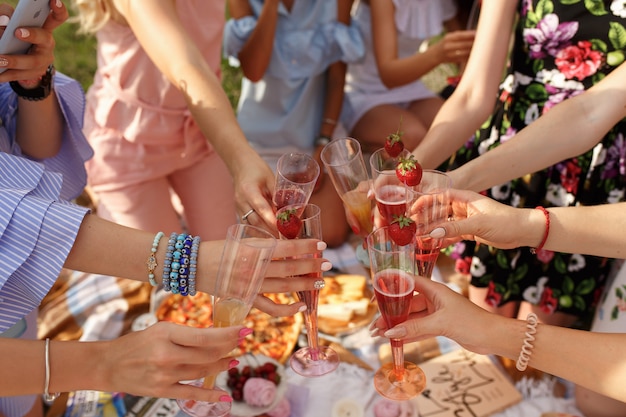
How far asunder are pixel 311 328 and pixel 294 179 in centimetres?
53

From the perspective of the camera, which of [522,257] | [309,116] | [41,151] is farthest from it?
[309,116]

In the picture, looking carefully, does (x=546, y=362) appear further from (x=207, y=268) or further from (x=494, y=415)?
(x=207, y=268)

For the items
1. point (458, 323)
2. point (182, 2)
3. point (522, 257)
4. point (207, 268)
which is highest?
point (182, 2)

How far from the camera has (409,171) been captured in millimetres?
1848

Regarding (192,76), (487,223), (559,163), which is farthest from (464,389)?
(192,76)

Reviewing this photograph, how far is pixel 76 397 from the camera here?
2.49m

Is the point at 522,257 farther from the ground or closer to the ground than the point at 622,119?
closer to the ground

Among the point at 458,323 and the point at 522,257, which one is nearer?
the point at 458,323

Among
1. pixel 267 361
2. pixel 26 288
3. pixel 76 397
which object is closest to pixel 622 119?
pixel 267 361

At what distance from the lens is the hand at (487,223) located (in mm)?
1805

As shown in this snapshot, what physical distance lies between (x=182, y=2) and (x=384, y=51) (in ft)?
4.50

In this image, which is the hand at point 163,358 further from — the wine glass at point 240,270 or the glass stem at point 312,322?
the glass stem at point 312,322

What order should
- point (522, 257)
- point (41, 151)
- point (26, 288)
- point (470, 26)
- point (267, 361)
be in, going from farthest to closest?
point (470, 26), point (522, 257), point (267, 361), point (41, 151), point (26, 288)

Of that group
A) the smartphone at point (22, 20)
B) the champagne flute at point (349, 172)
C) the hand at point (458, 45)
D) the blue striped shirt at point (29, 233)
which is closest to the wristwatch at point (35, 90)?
the smartphone at point (22, 20)
